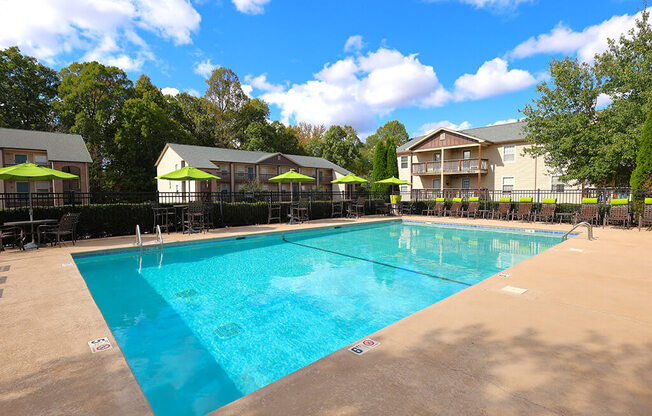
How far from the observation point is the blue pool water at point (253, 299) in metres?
3.16

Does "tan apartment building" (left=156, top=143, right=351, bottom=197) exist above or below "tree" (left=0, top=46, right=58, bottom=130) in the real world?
below

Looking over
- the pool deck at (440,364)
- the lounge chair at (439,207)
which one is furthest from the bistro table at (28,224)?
the lounge chair at (439,207)

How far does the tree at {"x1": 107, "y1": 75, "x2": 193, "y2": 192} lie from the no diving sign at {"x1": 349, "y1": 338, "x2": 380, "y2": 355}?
1406 inches

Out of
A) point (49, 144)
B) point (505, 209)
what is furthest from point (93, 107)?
point (505, 209)

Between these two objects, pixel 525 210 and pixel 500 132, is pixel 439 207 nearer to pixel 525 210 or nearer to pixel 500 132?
pixel 525 210

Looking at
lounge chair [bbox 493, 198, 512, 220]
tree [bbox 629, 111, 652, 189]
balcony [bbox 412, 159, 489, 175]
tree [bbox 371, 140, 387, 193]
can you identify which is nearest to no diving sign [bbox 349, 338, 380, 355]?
lounge chair [bbox 493, 198, 512, 220]

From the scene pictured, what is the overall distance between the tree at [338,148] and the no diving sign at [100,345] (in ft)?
134

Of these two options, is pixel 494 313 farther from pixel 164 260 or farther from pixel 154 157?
pixel 154 157

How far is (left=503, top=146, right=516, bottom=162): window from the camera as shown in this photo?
23766 millimetres

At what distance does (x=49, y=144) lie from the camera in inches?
920

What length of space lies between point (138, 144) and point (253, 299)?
34213 millimetres

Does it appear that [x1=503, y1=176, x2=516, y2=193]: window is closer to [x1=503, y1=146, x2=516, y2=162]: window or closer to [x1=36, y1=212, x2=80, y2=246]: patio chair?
[x1=503, y1=146, x2=516, y2=162]: window

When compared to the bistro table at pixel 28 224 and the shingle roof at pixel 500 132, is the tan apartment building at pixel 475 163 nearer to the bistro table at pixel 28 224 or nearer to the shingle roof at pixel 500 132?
the shingle roof at pixel 500 132

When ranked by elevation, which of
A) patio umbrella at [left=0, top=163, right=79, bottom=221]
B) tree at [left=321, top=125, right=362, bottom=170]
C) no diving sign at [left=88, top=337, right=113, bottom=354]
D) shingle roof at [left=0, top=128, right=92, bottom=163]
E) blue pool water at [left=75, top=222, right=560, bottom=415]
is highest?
tree at [left=321, top=125, right=362, bottom=170]
